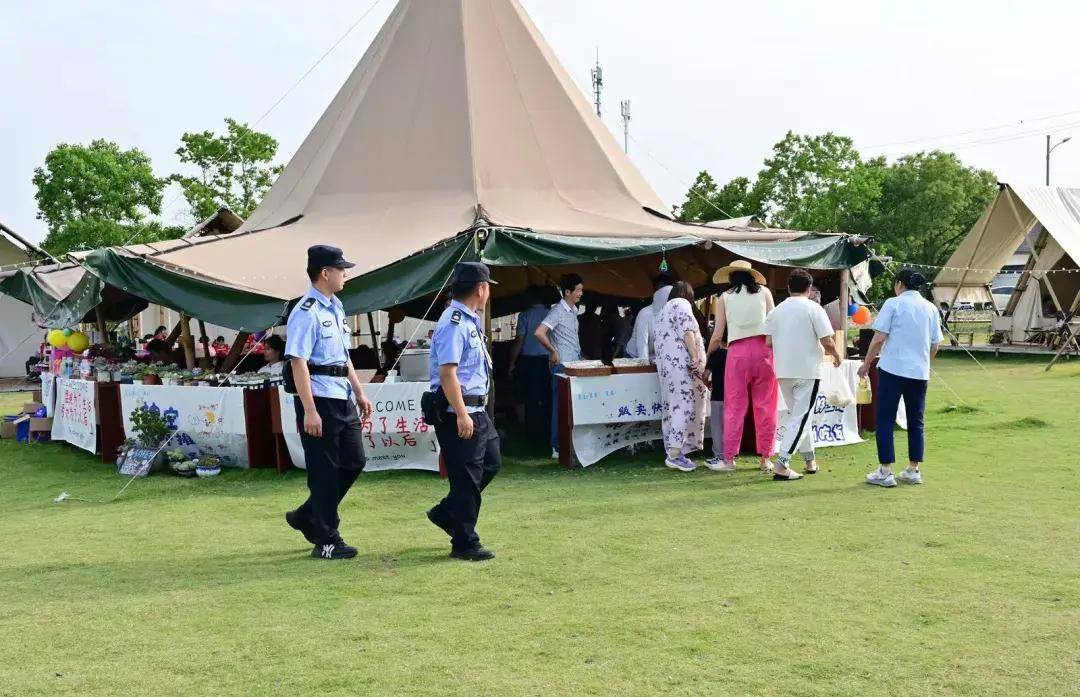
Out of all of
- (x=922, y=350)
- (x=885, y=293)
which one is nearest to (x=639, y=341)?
(x=922, y=350)

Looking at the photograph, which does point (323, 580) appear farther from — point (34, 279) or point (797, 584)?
point (34, 279)

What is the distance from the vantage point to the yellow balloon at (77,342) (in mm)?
11852

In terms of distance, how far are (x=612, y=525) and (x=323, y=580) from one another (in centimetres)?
199

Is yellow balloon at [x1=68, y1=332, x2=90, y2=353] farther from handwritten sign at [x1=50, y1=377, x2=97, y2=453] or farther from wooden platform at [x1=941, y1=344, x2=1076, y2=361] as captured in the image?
wooden platform at [x1=941, y1=344, x2=1076, y2=361]

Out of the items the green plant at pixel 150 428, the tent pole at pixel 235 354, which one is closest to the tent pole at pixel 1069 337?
the tent pole at pixel 235 354

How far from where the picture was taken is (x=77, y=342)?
11852 millimetres

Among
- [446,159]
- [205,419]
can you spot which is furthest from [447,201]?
[205,419]

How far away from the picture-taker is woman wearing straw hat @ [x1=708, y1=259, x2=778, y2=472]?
8211mm

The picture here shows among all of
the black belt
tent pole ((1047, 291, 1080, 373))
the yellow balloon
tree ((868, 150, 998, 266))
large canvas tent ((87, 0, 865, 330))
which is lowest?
tent pole ((1047, 291, 1080, 373))

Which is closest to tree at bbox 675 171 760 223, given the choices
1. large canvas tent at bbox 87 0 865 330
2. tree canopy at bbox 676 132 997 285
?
tree canopy at bbox 676 132 997 285

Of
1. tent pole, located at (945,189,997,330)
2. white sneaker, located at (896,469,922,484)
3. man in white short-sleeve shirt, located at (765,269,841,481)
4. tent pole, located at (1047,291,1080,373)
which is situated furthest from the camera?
tent pole, located at (945,189,997,330)

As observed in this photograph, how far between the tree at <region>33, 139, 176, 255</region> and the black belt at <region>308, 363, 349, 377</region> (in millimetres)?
29594

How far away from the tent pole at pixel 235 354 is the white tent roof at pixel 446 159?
88 centimetres

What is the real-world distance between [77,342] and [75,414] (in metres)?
1.48
